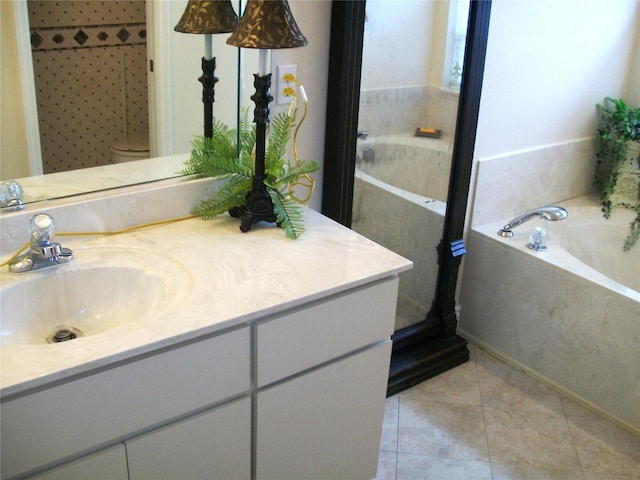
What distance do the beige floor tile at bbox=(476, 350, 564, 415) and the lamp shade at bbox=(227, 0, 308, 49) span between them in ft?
4.72

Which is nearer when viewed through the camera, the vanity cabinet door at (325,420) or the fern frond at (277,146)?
the vanity cabinet door at (325,420)

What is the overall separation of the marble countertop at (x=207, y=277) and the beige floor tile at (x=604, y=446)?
1.04 meters

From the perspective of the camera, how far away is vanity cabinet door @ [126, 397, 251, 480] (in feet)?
4.43

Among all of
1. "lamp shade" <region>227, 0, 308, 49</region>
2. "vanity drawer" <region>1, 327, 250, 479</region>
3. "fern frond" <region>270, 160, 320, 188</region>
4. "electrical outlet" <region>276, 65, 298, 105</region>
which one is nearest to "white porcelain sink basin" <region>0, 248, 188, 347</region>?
"vanity drawer" <region>1, 327, 250, 479</region>

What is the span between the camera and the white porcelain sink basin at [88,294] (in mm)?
1410

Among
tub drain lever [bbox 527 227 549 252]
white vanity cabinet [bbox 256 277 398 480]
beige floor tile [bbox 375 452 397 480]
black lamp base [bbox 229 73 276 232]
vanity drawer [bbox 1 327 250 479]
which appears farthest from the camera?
tub drain lever [bbox 527 227 549 252]

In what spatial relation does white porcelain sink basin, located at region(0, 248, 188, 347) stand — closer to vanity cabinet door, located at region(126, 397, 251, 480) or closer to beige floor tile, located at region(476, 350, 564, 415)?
vanity cabinet door, located at region(126, 397, 251, 480)

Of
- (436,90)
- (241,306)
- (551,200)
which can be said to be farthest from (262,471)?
(551,200)

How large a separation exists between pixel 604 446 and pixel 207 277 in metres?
1.45

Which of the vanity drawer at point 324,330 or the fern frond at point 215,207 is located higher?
the fern frond at point 215,207

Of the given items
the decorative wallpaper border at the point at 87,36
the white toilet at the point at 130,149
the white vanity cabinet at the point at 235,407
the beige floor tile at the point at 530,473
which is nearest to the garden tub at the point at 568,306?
the beige floor tile at the point at 530,473

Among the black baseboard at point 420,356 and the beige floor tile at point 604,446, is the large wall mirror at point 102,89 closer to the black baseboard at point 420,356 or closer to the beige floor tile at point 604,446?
the black baseboard at point 420,356

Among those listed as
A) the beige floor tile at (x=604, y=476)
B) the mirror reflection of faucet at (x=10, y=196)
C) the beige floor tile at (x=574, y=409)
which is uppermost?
the mirror reflection of faucet at (x=10, y=196)

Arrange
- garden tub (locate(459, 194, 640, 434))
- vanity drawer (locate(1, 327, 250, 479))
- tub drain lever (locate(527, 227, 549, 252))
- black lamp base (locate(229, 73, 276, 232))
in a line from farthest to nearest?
tub drain lever (locate(527, 227, 549, 252)) < garden tub (locate(459, 194, 640, 434)) < black lamp base (locate(229, 73, 276, 232)) < vanity drawer (locate(1, 327, 250, 479))
